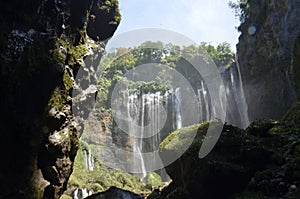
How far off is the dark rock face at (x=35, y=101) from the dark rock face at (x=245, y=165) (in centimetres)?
334

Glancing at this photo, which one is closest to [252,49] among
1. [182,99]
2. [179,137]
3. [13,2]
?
Result: [182,99]

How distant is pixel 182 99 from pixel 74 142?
63.9ft

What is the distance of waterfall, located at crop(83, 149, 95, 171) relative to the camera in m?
21.4

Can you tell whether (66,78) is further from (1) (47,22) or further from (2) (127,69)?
(2) (127,69)

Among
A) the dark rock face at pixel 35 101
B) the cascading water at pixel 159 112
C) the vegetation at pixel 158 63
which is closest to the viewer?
the dark rock face at pixel 35 101

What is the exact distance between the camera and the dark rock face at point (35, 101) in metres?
6.53

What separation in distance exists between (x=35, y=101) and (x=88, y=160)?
15.2 meters

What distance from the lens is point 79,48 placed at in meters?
10.5

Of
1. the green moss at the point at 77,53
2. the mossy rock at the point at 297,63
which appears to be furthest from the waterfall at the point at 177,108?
the green moss at the point at 77,53

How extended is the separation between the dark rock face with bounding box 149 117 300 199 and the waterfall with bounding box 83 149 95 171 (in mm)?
14425

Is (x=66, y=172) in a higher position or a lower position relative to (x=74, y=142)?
lower

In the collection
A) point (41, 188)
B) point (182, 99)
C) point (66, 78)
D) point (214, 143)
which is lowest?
point (41, 188)

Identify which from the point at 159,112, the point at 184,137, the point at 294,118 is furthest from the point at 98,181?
the point at 294,118

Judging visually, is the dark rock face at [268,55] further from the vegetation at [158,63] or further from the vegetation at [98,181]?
the vegetation at [98,181]
